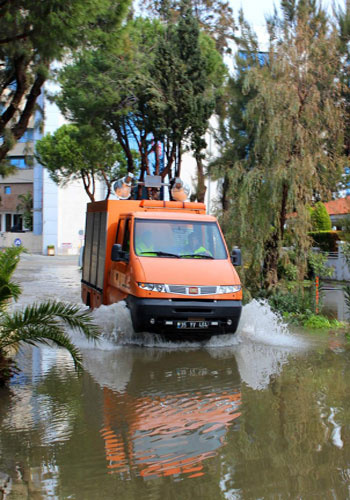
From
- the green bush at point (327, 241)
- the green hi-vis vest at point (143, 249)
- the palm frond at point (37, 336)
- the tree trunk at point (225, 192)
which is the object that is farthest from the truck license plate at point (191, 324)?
the green bush at point (327, 241)

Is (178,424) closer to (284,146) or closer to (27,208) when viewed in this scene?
(284,146)

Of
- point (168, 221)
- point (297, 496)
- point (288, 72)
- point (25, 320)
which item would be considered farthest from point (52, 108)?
point (297, 496)

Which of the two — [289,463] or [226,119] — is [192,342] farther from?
[226,119]

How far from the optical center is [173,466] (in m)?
5.19

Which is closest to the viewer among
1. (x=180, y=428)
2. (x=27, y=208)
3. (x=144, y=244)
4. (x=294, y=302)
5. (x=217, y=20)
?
(x=180, y=428)

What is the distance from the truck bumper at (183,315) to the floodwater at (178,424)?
38 centimetres

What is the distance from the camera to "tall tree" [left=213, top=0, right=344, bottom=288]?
48.9 feet

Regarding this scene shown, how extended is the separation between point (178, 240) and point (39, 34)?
209 inches

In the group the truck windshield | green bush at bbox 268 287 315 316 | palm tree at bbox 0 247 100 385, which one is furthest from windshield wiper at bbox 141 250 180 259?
green bush at bbox 268 287 315 316

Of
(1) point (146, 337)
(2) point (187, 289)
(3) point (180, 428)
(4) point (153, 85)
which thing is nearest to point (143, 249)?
(2) point (187, 289)

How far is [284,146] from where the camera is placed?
15.0 m

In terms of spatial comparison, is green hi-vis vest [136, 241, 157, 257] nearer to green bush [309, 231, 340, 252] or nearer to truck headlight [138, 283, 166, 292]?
truck headlight [138, 283, 166, 292]

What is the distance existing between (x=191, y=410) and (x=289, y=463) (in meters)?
1.74

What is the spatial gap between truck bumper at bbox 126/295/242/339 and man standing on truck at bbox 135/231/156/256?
35.2 inches
